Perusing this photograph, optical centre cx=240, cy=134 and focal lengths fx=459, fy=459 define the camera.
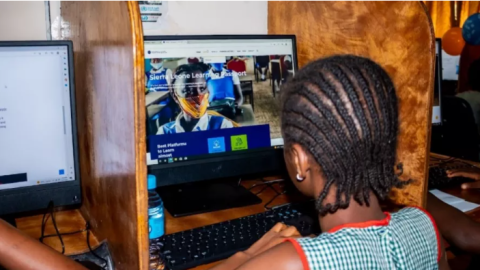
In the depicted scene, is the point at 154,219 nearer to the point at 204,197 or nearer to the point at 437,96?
the point at 204,197

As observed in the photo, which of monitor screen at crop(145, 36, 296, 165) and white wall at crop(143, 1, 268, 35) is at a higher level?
white wall at crop(143, 1, 268, 35)

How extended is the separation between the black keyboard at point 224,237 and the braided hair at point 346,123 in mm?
259

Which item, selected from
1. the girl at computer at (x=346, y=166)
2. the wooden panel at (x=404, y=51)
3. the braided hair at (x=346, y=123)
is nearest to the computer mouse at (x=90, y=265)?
the girl at computer at (x=346, y=166)

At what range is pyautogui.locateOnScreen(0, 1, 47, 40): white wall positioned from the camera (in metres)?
1.19

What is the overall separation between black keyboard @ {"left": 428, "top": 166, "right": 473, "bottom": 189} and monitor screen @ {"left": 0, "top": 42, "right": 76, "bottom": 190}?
108 cm

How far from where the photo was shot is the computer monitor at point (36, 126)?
988 mm

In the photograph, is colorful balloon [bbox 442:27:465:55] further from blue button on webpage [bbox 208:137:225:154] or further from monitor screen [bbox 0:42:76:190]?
monitor screen [bbox 0:42:76:190]

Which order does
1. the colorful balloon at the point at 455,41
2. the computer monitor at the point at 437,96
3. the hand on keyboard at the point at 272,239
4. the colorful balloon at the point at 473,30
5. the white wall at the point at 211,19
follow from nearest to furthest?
the hand on keyboard at the point at 272,239
the white wall at the point at 211,19
the computer monitor at the point at 437,96
the colorful balloon at the point at 473,30
the colorful balloon at the point at 455,41

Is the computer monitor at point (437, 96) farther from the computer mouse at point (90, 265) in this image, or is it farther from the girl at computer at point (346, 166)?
the computer mouse at point (90, 265)

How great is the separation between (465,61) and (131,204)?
5272 mm

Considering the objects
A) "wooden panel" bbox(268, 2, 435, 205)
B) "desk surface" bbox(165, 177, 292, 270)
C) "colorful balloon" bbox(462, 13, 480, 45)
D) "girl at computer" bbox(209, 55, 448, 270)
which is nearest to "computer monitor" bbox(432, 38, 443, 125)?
"wooden panel" bbox(268, 2, 435, 205)

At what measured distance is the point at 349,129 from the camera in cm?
71

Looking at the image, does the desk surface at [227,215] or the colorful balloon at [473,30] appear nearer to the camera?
the desk surface at [227,215]

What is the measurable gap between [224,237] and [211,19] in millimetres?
779
